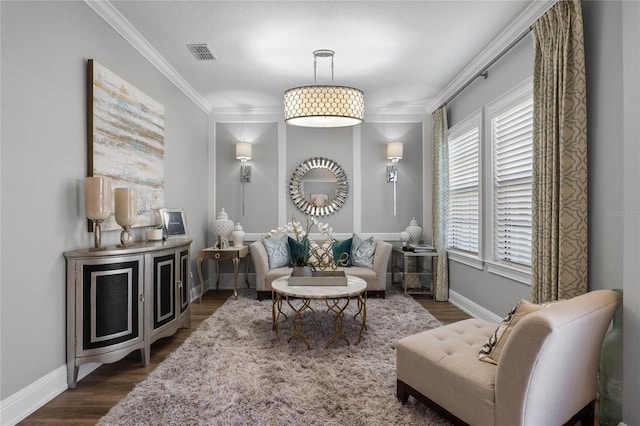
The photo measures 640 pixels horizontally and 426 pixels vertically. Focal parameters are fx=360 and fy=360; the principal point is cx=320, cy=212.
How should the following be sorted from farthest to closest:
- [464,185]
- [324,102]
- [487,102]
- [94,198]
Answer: [464,185]
[487,102]
[324,102]
[94,198]

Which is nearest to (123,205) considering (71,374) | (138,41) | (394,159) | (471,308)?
(71,374)

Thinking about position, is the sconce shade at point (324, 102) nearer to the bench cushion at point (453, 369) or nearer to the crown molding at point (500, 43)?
the crown molding at point (500, 43)

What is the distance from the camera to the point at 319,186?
5582mm

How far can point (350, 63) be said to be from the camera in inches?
154

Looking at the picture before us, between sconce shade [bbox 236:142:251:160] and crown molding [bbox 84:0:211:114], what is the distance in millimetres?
892

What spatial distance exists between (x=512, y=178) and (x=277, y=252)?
2.98 metres

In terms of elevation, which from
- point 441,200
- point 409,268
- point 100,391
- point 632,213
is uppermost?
point 441,200

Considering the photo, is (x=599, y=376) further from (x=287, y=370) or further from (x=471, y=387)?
(x=287, y=370)

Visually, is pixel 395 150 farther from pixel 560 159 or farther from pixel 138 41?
pixel 138 41

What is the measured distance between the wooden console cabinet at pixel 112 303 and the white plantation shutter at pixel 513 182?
306cm

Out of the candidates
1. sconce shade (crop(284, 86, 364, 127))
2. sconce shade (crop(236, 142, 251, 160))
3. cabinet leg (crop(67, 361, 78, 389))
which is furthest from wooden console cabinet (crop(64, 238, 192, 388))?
sconce shade (crop(236, 142, 251, 160))

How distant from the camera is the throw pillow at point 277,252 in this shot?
487 centimetres

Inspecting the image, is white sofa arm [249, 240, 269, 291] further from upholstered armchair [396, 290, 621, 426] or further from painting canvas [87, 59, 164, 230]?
upholstered armchair [396, 290, 621, 426]

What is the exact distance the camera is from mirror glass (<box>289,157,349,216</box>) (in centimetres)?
A: 557
